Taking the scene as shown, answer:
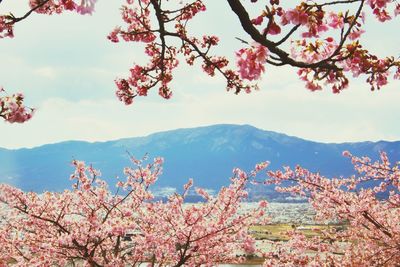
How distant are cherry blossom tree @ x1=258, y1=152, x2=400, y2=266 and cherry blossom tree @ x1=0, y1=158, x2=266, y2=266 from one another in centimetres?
251

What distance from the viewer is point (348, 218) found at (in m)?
10.9

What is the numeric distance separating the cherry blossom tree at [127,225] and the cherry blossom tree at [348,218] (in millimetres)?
2509

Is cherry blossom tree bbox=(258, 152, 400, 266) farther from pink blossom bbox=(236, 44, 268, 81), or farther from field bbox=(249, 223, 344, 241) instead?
pink blossom bbox=(236, 44, 268, 81)

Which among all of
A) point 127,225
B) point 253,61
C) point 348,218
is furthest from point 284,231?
point 253,61

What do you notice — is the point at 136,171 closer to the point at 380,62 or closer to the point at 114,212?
the point at 114,212

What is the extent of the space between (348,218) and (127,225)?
6.29 meters

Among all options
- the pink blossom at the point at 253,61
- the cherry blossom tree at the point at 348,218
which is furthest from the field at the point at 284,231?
the pink blossom at the point at 253,61

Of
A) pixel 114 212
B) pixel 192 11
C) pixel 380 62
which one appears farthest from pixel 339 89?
pixel 114 212

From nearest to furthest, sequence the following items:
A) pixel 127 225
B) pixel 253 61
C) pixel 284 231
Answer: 1. pixel 253 61
2. pixel 127 225
3. pixel 284 231

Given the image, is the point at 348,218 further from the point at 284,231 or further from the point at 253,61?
the point at 253,61

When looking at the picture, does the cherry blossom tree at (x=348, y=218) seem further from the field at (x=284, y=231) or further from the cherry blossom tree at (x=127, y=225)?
the cherry blossom tree at (x=127, y=225)

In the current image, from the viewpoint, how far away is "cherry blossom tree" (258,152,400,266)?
10203 millimetres

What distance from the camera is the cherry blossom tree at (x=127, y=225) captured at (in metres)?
8.41

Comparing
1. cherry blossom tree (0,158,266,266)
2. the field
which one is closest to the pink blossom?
cherry blossom tree (0,158,266,266)
